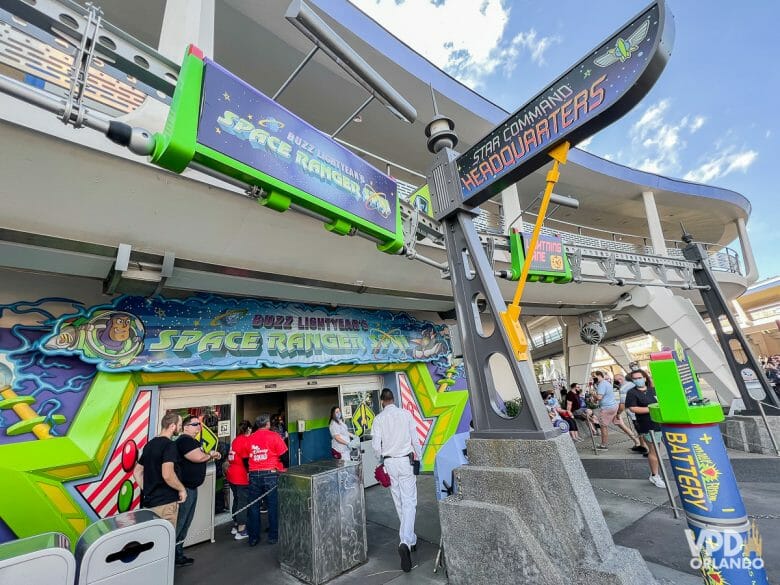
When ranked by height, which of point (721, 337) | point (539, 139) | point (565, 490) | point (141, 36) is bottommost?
point (565, 490)

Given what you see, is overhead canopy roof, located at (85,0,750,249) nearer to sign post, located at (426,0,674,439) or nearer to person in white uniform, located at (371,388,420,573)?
sign post, located at (426,0,674,439)

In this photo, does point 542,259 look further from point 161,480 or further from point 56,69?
point 161,480

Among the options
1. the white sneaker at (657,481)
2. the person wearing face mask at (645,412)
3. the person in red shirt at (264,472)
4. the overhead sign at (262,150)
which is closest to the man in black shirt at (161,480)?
the person in red shirt at (264,472)

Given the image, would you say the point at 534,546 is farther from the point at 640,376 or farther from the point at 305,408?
the point at 305,408

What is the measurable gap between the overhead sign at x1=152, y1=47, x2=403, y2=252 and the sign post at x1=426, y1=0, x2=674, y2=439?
932 mm

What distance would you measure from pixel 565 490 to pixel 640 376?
17.0 ft

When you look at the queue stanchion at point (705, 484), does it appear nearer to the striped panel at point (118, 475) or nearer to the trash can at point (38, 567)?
the trash can at point (38, 567)

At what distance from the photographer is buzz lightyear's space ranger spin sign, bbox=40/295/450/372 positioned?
15.8 ft

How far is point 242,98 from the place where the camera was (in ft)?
8.14

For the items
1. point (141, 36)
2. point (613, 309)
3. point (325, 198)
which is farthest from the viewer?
point (613, 309)

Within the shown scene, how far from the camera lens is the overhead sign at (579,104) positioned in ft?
7.33

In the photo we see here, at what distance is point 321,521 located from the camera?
153 inches

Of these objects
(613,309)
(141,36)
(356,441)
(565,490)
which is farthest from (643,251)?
(141,36)

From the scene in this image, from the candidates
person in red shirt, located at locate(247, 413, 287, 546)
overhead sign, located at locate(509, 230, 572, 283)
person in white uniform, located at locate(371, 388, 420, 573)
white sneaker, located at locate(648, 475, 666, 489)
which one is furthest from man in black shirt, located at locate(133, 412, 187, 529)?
white sneaker, located at locate(648, 475, 666, 489)
